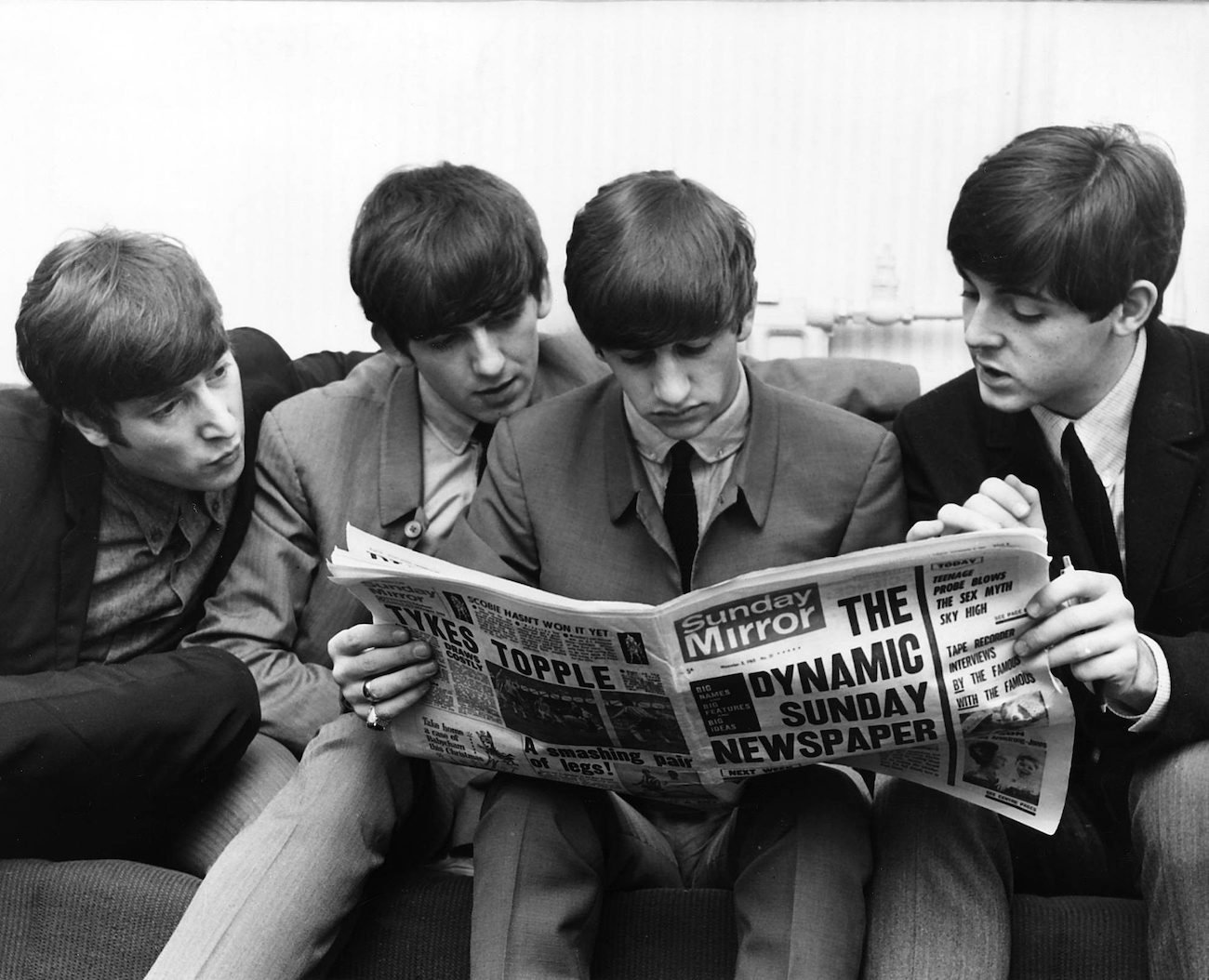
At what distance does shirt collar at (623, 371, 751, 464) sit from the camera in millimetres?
1249

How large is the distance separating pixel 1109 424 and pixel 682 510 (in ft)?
1.24

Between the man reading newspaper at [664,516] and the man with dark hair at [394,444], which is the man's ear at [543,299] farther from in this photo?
the man reading newspaper at [664,516]

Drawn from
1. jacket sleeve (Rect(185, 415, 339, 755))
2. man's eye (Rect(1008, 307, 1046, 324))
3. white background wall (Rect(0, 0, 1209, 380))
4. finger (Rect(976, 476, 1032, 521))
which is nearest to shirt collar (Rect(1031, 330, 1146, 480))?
man's eye (Rect(1008, 307, 1046, 324))

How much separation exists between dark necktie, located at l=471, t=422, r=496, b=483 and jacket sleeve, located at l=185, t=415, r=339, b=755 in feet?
0.58

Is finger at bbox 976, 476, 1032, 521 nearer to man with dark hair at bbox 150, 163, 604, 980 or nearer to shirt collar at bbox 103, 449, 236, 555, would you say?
man with dark hair at bbox 150, 163, 604, 980

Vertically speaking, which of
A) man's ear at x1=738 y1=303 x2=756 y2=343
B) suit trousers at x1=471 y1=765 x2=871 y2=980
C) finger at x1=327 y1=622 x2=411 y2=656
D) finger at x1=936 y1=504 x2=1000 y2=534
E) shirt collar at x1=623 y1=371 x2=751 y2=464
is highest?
man's ear at x1=738 y1=303 x2=756 y2=343

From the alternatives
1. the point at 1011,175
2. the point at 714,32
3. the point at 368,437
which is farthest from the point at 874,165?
the point at 368,437

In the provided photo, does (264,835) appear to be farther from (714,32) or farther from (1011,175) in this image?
(714,32)

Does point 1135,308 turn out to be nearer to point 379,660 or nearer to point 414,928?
point 379,660

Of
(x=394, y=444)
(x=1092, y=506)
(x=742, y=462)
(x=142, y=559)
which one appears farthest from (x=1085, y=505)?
(x=142, y=559)

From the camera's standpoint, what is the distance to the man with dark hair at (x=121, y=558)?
1.20 m

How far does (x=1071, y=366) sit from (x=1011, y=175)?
0.54ft

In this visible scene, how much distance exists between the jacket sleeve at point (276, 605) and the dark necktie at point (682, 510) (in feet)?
1.28

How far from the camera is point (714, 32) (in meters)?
1.80
